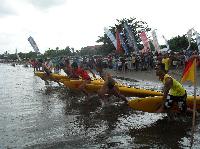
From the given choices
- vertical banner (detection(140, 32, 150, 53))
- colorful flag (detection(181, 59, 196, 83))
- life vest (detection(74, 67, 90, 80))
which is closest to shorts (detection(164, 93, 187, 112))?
colorful flag (detection(181, 59, 196, 83))

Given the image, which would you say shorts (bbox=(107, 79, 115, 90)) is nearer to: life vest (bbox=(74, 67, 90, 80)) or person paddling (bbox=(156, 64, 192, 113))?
person paddling (bbox=(156, 64, 192, 113))

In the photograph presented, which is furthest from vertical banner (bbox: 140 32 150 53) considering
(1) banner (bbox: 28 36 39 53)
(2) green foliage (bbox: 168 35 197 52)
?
(1) banner (bbox: 28 36 39 53)

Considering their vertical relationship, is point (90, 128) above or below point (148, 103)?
below

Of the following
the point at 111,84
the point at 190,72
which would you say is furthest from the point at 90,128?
the point at 190,72

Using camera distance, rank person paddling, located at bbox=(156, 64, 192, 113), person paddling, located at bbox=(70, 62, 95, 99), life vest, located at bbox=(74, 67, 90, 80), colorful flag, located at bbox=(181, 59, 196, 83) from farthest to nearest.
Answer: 1. life vest, located at bbox=(74, 67, 90, 80)
2. person paddling, located at bbox=(70, 62, 95, 99)
3. person paddling, located at bbox=(156, 64, 192, 113)
4. colorful flag, located at bbox=(181, 59, 196, 83)

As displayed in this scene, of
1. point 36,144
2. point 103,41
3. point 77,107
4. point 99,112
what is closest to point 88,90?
point 77,107

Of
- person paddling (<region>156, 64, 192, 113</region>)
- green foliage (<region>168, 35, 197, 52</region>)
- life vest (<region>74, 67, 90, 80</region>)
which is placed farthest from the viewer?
green foliage (<region>168, 35, 197, 52</region>)

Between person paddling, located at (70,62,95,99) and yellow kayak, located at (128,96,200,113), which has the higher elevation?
person paddling, located at (70,62,95,99)

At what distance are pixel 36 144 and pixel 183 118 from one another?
4233 mm

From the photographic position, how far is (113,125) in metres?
9.59

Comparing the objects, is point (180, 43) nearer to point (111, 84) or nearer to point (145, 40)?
point (145, 40)

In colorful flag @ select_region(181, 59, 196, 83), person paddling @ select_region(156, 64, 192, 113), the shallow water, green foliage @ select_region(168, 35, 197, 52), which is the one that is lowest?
the shallow water

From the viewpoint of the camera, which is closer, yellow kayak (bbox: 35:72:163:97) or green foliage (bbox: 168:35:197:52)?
yellow kayak (bbox: 35:72:163:97)

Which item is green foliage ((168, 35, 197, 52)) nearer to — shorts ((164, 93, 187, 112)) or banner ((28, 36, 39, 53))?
banner ((28, 36, 39, 53))
